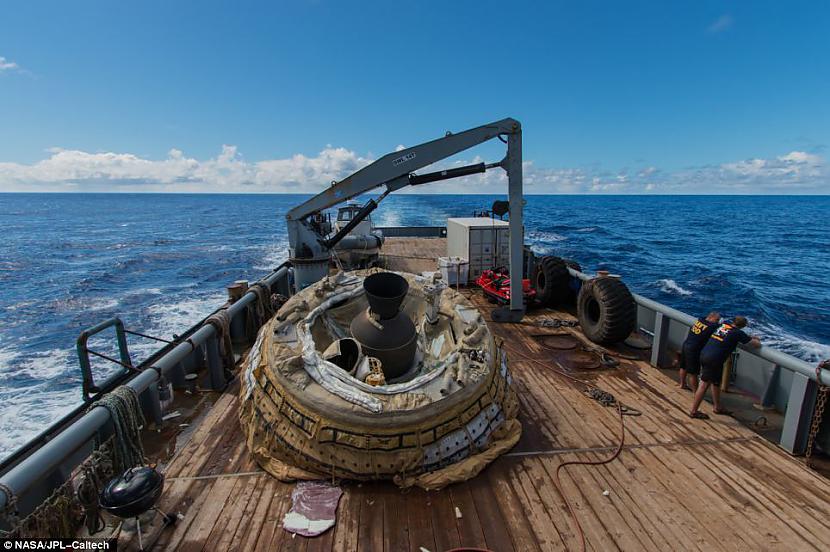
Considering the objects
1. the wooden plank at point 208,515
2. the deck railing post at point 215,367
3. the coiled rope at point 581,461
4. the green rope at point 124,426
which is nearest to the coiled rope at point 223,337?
the deck railing post at point 215,367

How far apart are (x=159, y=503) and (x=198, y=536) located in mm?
779

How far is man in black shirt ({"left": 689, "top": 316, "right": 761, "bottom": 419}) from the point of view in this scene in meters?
5.56

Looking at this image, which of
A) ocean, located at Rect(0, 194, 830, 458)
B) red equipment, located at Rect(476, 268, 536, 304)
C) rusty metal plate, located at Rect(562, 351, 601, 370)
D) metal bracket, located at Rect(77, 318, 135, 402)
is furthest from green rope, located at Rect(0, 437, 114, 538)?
red equipment, located at Rect(476, 268, 536, 304)

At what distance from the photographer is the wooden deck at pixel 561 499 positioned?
3744 mm

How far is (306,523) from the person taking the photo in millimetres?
3926

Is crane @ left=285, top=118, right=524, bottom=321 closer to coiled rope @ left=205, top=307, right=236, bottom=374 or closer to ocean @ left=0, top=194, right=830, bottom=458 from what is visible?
coiled rope @ left=205, top=307, right=236, bottom=374

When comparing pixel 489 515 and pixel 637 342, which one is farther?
pixel 637 342

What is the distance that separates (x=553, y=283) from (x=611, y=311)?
115 inches

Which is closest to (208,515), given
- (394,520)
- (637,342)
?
(394,520)

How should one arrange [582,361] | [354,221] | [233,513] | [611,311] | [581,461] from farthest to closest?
[354,221] → [611,311] → [582,361] → [581,461] → [233,513]

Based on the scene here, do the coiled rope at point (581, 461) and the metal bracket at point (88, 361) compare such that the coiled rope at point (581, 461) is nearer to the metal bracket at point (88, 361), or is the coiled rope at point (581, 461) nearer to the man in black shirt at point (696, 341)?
the man in black shirt at point (696, 341)

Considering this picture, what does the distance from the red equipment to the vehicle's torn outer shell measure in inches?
223

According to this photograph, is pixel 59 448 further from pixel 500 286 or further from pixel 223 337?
pixel 500 286

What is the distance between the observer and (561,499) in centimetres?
427
